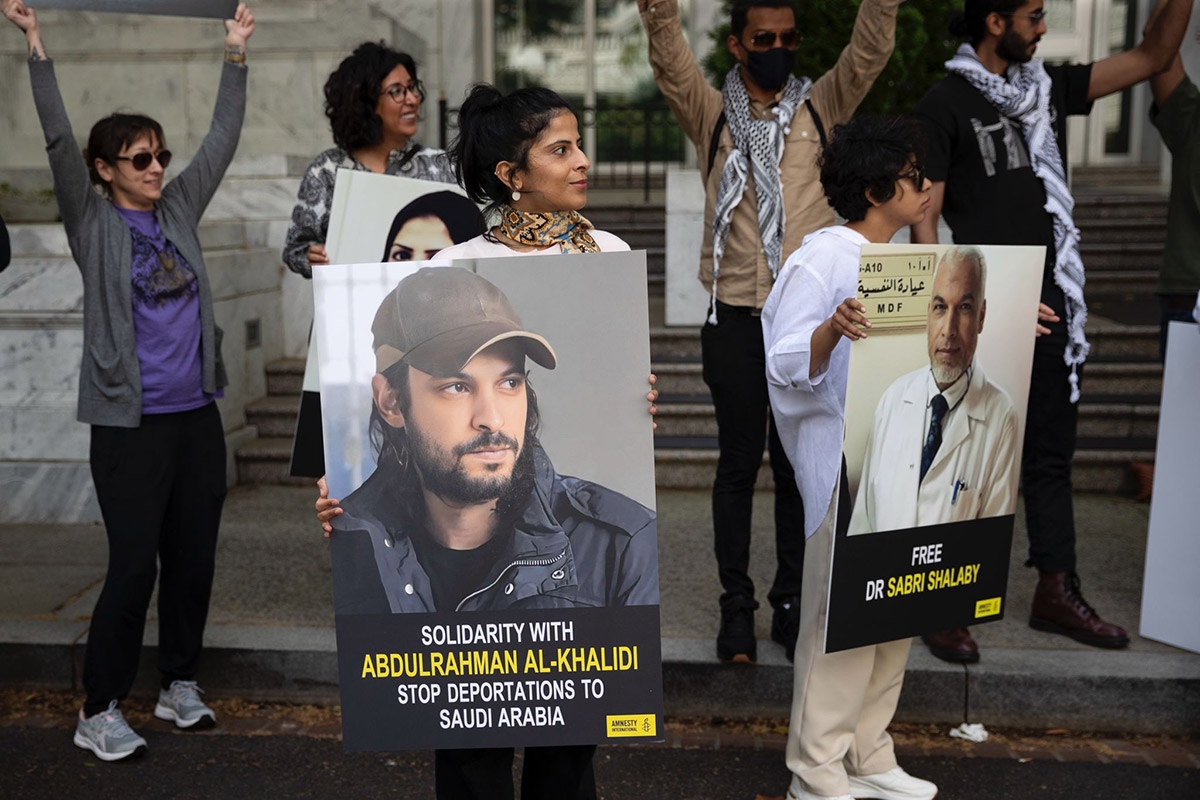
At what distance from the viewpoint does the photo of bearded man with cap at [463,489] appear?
2.66m

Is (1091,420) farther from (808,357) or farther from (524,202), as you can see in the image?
(524,202)

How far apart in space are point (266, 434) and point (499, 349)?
5.26 m

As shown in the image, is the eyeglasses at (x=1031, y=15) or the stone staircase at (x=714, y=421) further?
the stone staircase at (x=714, y=421)

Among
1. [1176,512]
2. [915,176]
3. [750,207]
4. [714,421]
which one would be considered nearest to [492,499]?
[915,176]

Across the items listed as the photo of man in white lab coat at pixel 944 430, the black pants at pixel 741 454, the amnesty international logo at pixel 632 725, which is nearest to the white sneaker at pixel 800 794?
the photo of man in white lab coat at pixel 944 430

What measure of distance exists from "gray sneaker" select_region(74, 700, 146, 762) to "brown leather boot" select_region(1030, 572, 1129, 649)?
3212mm

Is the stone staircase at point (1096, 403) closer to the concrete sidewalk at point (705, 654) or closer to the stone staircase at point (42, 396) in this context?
the concrete sidewalk at point (705, 654)

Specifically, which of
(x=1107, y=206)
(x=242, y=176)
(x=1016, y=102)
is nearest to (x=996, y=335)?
(x=1016, y=102)

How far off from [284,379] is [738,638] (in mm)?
4365

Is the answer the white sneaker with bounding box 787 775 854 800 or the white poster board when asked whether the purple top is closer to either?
the white sneaker with bounding box 787 775 854 800

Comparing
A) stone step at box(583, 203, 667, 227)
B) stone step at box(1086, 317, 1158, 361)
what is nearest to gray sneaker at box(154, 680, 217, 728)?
stone step at box(1086, 317, 1158, 361)

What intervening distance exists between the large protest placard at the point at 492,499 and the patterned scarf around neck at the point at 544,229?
0.16m

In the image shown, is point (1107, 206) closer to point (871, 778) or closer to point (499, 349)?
point (871, 778)

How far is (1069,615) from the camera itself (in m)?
4.68
